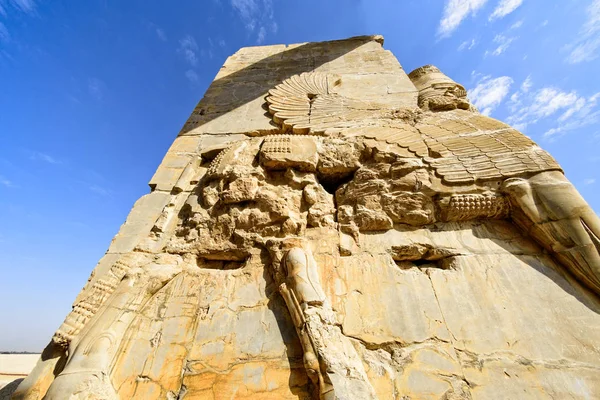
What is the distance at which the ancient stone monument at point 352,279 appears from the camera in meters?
1.70

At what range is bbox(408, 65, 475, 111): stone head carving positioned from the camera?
3.40m

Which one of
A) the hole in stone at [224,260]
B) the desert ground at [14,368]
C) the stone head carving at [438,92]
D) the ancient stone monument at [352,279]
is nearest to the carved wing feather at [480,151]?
the ancient stone monument at [352,279]

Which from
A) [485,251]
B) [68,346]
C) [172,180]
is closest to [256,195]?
[172,180]

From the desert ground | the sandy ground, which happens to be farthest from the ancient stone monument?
the sandy ground

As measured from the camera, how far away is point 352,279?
2139 millimetres

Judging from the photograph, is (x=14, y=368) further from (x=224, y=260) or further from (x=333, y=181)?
(x=333, y=181)

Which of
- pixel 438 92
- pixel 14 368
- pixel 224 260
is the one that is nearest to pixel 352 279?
pixel 224 260

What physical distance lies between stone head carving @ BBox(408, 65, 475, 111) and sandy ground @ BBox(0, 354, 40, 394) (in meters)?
7.49

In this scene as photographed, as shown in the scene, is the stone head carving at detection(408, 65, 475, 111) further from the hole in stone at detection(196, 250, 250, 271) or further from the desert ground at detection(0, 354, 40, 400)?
the desert ground at detection(0, 354, 40, 400)

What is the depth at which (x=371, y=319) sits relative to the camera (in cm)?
193

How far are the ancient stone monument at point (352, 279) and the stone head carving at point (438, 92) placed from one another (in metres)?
0.17

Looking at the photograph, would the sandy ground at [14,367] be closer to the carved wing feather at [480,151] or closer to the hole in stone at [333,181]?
the hole in stone at [333,181]

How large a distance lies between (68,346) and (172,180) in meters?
1.83

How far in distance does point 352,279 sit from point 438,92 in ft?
9.42
